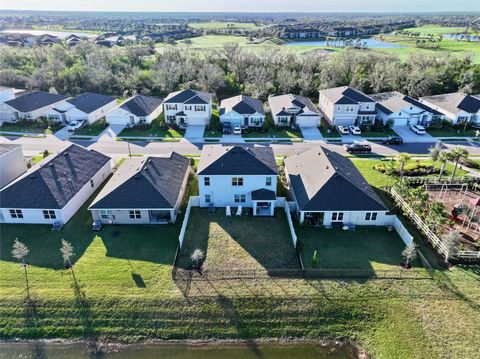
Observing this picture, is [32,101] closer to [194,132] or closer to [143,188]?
[194,132]

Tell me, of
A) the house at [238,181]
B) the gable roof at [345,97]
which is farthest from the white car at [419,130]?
the house at [238,181]

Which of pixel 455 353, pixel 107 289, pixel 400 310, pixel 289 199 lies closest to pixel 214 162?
pixel 289 199

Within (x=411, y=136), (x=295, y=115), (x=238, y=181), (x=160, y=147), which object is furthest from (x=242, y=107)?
(x=411, y=136)

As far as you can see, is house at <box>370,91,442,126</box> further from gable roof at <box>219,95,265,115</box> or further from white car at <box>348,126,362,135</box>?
gable roof at <box>219,95,265,115</box>

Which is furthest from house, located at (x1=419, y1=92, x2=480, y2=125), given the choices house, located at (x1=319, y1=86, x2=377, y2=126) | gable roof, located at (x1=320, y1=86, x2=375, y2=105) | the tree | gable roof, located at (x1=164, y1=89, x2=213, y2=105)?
gable roof, located at (x1=164, y1=89, x2=213, y2=105)

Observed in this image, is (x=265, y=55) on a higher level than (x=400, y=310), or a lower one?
higher

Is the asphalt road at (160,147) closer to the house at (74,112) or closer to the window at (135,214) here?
the house at (74,112)

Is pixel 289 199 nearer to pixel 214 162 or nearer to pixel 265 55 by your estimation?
pixel 214 162
